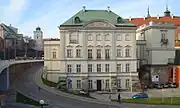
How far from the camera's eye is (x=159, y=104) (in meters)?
47.7

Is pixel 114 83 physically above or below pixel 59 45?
below

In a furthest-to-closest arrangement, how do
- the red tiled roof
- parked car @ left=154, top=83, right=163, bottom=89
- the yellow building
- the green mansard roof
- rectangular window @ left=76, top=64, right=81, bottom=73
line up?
the red tiled roof → the yellow building → parked car @ left=154, top=83, right=163, bottom=89 → the green mansard roof → rectangular window @ left=76, top=64, right=81, bottom=73

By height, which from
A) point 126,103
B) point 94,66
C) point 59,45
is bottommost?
point 126,103

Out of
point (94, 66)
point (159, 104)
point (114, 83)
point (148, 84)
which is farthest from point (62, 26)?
point (159, 104)

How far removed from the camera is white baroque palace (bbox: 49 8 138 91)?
6544 cm

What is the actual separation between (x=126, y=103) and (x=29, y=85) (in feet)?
74.8

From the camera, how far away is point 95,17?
67.6 metres

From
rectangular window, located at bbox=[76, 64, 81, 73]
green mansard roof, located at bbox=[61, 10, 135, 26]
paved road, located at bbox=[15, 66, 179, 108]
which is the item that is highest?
green mansard roof, located at bbox=[61, 10, 135, 26]

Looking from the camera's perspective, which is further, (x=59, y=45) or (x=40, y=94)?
(x=59, y=45)

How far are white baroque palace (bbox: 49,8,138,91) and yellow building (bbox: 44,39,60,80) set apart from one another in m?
3.32

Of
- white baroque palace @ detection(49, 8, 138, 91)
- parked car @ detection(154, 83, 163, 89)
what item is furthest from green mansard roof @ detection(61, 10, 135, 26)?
parked car @ detection(154, 83, 163, 89)

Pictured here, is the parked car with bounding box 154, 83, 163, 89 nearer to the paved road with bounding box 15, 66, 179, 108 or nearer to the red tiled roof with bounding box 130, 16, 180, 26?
the paved road with bounding box 15, 66, 179, 108

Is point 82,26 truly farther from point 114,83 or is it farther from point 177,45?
point 177,45

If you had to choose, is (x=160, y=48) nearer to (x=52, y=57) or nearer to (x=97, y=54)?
(x=97, y=54)
